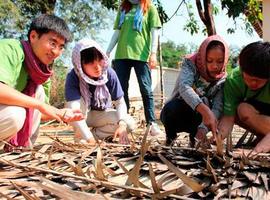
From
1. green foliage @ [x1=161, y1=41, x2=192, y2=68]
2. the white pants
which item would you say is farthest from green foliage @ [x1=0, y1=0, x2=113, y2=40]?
green foliage @ [x1=161, y1=41, x2=192, y2=68]

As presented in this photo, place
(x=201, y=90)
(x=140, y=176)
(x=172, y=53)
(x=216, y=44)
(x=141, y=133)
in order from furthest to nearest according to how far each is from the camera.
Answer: (x=172, y=53)
(x=141, y=133)
(x=201, y=90)
(x=216, y=44)
(x=140, y=176)

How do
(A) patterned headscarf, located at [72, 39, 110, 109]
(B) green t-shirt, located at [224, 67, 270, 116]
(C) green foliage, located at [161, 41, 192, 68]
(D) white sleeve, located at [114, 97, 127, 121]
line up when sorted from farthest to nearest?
(C) green foliage, located at [161, 41, 192, 68] → (D) white sleeve, located at [114, 97, 127, 121] → (A) patterned headscarf, located at [72, 39, 110, 109] → (B) green t-shirt, located at [224, 67, 270, 116]

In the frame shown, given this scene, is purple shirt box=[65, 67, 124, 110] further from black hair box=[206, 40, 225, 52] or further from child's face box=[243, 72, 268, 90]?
child's face box=[243, 72, 268, 90]

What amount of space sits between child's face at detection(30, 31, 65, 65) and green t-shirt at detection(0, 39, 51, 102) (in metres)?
0.09

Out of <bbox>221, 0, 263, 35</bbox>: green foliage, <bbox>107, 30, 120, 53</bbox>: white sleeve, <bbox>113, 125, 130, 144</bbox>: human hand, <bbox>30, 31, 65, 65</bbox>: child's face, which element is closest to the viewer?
<bbox>30, 31, 65, 65</bbox>: child's face

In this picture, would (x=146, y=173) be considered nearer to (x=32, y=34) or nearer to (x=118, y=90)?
(x=32, y=34)

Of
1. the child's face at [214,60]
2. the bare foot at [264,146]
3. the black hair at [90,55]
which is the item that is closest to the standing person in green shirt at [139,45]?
the black hair at [90,55]

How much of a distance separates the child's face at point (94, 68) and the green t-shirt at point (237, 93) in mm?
788

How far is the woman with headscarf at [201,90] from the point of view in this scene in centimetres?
254

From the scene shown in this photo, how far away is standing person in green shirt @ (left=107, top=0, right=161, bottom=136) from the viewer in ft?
12.8

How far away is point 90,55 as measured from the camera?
2.84m

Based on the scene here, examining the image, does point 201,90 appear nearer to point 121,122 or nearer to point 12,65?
point 121,122

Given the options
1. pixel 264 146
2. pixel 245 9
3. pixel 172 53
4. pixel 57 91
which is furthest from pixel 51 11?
pixel 172 53

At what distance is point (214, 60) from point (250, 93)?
0.29 metres
